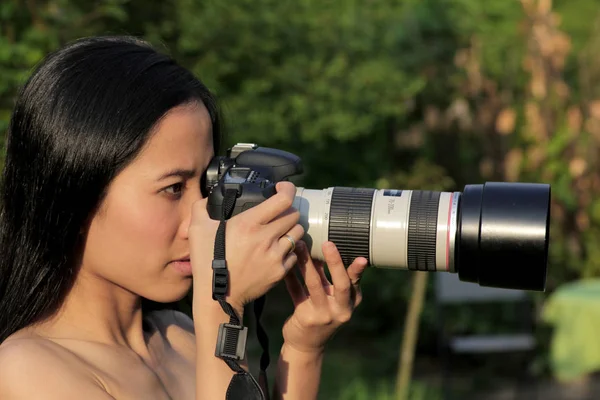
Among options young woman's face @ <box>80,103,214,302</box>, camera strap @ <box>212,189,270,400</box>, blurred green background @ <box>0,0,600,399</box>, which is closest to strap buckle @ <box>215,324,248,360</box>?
camera strap @ <box>212,189,270,400</box>

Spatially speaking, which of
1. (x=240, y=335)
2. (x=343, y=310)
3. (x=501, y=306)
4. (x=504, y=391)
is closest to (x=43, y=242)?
(x=240, y=335)

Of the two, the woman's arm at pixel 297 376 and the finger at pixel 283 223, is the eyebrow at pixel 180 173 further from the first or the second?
the woman's arm at pixel 297 376

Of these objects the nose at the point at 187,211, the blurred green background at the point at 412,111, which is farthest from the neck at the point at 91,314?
Result: the blurred green background at the point at 412,111

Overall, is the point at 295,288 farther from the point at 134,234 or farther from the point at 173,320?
the point at 134,234

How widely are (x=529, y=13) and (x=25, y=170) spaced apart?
5.95m

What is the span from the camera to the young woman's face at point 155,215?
1712 millimetres

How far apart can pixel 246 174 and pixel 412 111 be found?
5737 millimetres

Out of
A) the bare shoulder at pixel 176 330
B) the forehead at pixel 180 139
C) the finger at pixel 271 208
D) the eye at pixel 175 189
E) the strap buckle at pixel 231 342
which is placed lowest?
the bare shoulder at pixel 176 330

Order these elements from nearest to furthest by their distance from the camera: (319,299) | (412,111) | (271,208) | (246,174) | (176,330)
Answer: (271,208), (246,174), (319,299), (176,330), (412,111)

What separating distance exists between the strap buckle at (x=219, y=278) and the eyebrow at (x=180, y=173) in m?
0.17

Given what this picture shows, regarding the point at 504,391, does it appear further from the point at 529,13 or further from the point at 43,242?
the point at 43,242

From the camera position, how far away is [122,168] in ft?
5.62

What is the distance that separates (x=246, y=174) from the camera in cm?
186

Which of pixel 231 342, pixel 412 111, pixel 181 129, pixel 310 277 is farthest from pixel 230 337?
pixel 412 111
